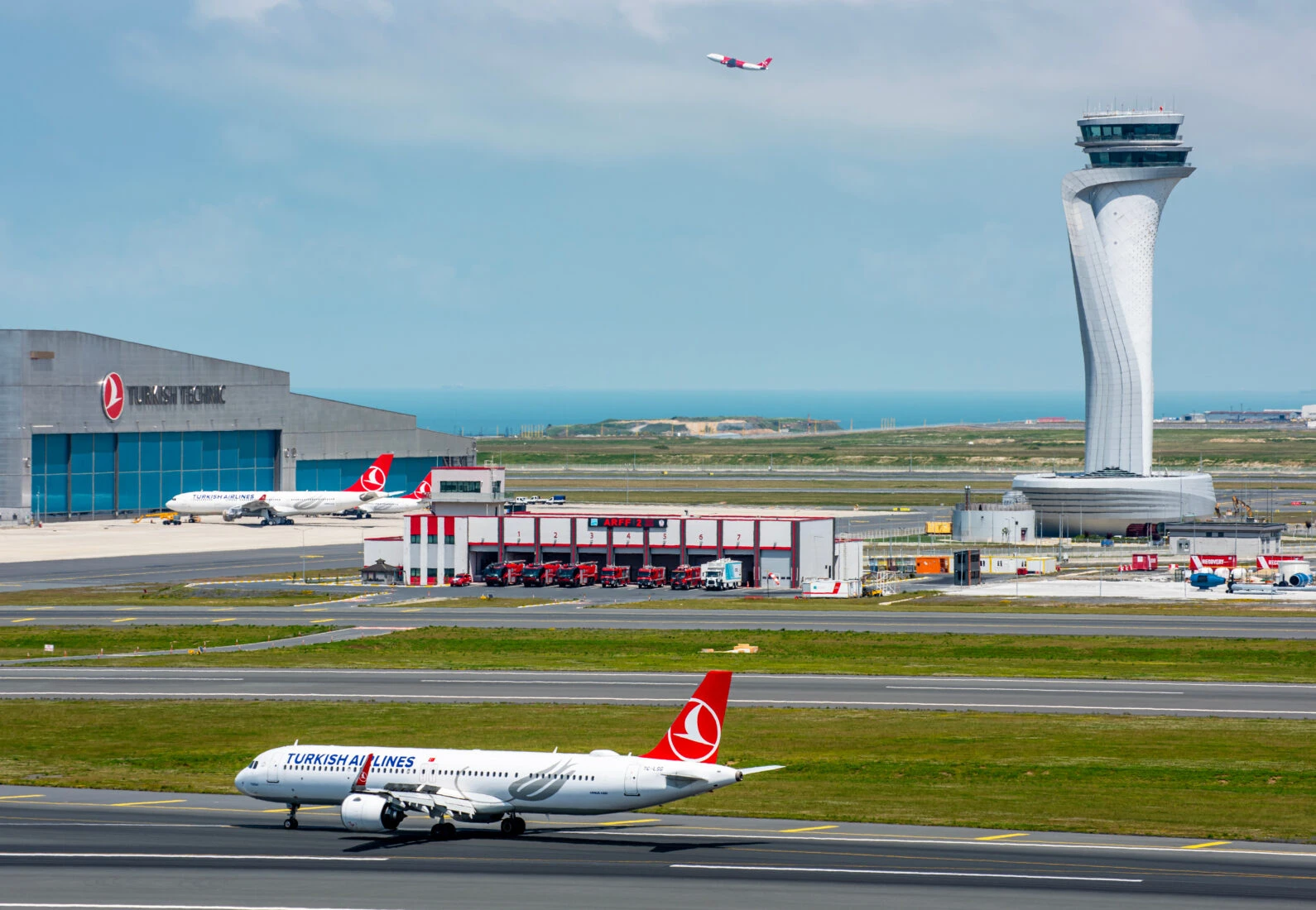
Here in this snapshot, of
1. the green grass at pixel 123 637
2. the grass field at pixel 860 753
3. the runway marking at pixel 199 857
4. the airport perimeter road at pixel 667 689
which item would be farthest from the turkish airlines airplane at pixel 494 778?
the green grass at pixel 123 637

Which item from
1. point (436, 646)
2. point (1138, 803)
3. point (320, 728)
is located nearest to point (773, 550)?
point (436, 646)

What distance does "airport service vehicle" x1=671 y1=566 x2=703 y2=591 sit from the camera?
407ft

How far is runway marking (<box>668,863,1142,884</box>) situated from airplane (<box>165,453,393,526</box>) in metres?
148

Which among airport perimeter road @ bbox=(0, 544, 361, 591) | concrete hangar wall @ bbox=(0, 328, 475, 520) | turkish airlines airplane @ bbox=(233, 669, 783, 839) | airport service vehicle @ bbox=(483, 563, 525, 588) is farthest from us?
concrete hangar wall @ bbox=(0, 328, 475, 520)

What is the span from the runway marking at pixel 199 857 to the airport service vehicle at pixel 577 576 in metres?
79.6

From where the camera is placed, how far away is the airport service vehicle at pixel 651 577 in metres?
126

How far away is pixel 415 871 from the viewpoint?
144 ft

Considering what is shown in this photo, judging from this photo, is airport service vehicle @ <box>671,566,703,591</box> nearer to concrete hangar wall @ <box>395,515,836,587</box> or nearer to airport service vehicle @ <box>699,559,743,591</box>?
airport service vehicle @ <box>699,559,743,591</box>

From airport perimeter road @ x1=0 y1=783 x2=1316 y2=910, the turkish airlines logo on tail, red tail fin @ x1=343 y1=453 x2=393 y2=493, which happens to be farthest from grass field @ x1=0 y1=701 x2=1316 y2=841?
red tail fin @ x1=343 y1=453 x2=393 y2=493

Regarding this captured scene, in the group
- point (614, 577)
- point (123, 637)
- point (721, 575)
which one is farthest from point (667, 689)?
point (614, 577)

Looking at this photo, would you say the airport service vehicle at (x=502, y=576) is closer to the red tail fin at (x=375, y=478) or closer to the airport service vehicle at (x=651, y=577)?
the airport service vehicle at (x=651, y=577)

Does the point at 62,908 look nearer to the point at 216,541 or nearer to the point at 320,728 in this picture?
the point at 320,728

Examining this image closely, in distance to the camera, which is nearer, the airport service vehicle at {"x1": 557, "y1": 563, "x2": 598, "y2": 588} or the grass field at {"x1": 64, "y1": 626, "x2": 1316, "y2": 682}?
the grass field at {"x1": 64, "y1": 626, "x2": 1316, "y2": 682}

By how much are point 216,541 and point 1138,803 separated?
12569cm
